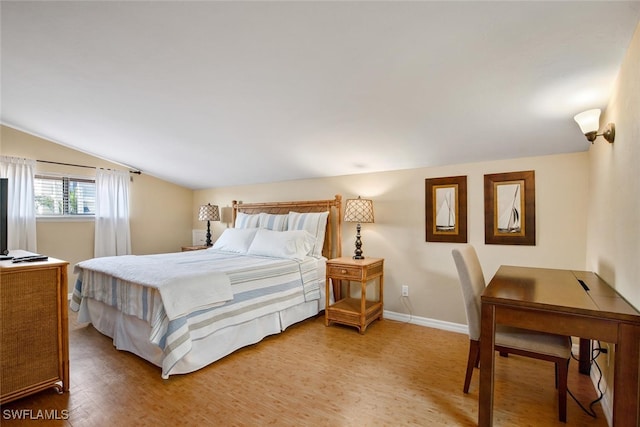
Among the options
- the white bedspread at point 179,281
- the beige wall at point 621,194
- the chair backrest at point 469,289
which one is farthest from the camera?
the white bedspread at point 179,281

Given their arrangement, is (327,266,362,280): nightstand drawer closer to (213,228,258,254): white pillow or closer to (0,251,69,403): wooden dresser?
(213,228,258,254): white pillow

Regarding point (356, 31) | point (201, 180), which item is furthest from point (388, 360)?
point (201, 180)

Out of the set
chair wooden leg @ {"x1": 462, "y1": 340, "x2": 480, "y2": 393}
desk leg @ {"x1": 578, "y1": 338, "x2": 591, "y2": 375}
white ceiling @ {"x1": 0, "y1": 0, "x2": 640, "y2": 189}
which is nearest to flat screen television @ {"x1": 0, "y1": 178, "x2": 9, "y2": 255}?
white ceiling @ {"x1": 0, "y1": 0, "x2": 640, "y2": 189}

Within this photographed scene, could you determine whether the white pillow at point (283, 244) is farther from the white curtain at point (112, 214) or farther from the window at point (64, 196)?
the window at point (64, 196)

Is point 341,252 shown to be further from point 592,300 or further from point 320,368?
point 592,300

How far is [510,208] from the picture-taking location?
2.84 meters

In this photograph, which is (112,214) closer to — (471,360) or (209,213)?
(209,213)

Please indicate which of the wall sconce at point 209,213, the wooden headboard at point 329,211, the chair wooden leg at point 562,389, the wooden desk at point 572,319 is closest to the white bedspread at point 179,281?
the wooden headboard at point 329,211

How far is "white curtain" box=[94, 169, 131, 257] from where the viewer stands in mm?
4434

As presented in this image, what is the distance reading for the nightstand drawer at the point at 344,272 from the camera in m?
3.10

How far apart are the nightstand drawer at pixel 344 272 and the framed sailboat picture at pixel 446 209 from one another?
2.80 feet

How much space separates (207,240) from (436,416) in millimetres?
4229

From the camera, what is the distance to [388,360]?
2.50 metres

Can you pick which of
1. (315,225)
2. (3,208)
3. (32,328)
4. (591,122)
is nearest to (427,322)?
(315,225)
